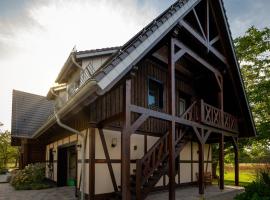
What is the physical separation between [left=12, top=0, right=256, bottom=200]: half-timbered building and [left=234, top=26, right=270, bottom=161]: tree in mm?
2214

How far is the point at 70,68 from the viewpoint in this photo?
11.0 m

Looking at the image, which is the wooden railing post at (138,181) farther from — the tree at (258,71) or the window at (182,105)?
the tree at (258,71)

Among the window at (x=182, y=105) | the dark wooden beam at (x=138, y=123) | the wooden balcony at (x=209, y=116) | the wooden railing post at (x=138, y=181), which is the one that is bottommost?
the wooden railing post at (x=138, y=181)

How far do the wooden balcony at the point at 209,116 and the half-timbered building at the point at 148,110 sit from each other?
1.5 inches

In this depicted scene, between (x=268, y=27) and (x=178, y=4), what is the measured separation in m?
11.0

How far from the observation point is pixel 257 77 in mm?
16328

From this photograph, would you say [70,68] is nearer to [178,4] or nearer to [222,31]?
[178,4]

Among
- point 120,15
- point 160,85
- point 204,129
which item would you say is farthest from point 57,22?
point 204,129

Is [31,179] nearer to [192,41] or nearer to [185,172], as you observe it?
[185,172]

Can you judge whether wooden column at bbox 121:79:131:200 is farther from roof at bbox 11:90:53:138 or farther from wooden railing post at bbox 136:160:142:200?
roof at bbox 11:90:53:138

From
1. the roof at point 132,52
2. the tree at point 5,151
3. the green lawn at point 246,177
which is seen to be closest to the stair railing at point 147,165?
the roof at point 132,52

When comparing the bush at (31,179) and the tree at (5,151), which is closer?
the bush at (31,179)

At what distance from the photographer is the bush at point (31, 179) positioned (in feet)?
37.7

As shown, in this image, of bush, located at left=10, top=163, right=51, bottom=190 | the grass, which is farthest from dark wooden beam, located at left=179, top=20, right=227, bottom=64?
bush, located at left=10, top=163, right=51, bottom=190
